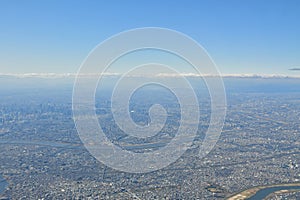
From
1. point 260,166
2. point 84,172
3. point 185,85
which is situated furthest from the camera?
point 260,166

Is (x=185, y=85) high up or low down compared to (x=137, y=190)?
up

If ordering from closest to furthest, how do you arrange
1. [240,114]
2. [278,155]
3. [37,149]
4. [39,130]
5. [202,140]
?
[278,155] → [37,149] → [202,140] → [39,130] → [240,114]

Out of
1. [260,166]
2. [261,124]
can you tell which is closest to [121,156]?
[260,166]

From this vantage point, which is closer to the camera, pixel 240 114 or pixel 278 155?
pixel 278 155

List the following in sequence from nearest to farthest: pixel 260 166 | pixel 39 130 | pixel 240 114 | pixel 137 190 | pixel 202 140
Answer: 1. pixel 137 190
2. pixel 260 166
3. pixel 202 140
4. pixel 39 130
5. pixel 240 114

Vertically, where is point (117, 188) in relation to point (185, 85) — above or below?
below

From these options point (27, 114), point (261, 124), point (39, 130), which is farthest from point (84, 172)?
point (27, 114)

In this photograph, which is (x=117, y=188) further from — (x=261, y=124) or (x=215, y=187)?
(x=261, y=124)

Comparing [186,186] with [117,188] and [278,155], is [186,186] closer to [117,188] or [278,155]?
[117,188]

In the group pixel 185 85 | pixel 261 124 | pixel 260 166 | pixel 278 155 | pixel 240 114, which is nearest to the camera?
pixel 185 85

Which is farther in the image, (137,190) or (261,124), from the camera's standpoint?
(261,124)
